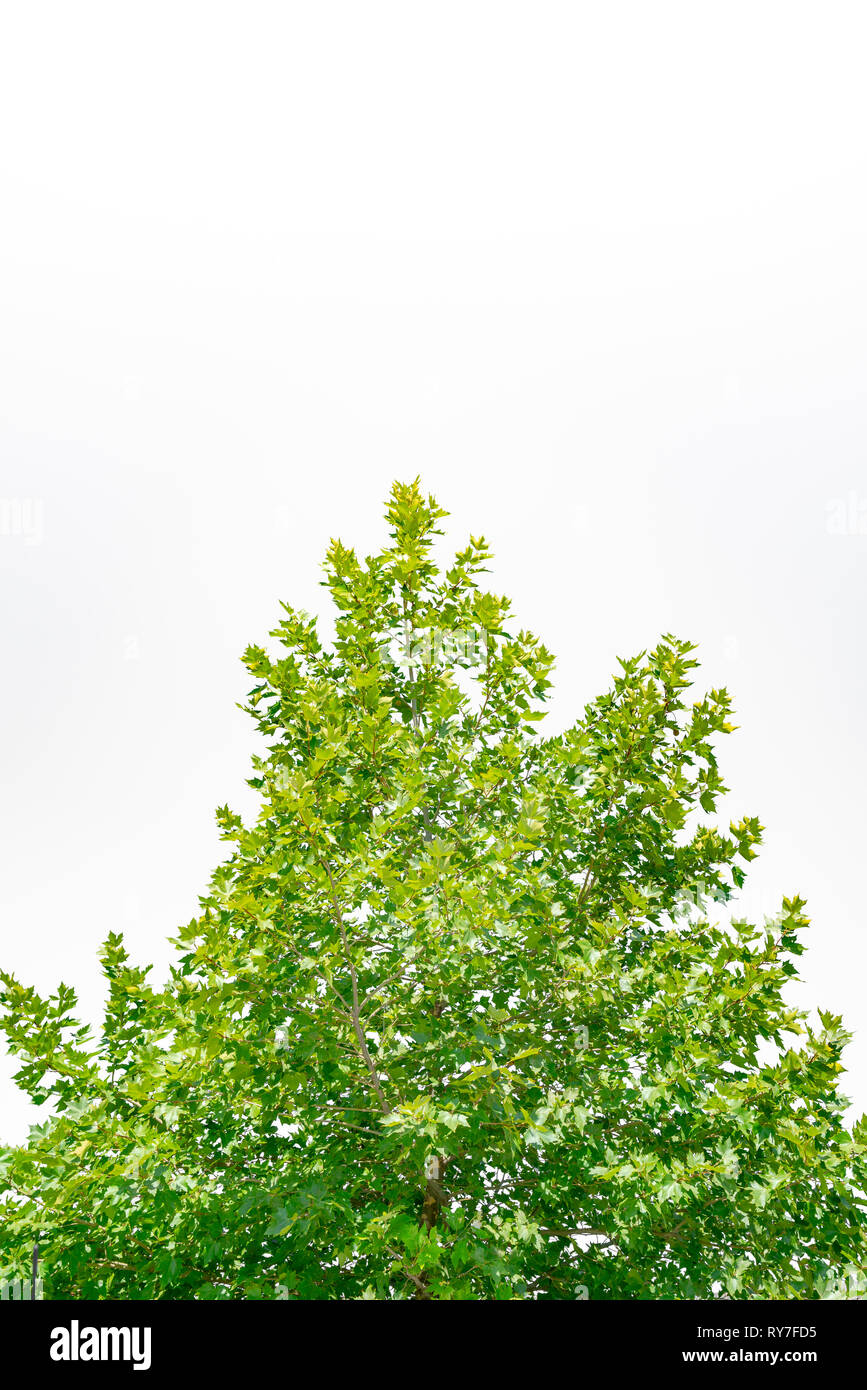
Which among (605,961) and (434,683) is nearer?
(605,961)

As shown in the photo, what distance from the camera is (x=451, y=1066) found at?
7.85 meters

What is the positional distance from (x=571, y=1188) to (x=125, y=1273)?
4.02 metres

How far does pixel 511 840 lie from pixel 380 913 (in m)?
1.28

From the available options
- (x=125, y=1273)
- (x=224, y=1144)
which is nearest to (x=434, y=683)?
(x=224, y=1144)

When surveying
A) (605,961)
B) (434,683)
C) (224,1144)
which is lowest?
(224,1144)

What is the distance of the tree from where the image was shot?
762cm

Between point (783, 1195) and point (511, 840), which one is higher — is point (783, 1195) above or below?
below

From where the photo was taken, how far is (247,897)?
7.39 meters

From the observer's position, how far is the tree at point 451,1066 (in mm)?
7625
